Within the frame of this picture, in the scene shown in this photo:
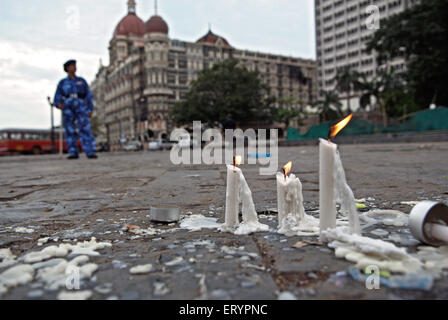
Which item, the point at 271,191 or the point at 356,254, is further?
the point at 271,191

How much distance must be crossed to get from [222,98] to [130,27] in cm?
4044

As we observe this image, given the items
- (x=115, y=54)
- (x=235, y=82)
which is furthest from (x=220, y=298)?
(x=115, y=54)

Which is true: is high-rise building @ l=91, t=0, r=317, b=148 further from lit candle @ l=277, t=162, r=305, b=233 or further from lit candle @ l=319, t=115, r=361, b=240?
lit candle @ l=319, t=115, r=361, b=240

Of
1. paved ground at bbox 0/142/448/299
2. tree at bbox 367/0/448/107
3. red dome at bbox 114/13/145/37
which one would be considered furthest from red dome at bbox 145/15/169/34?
paved ground at bbox 0/142/448/299

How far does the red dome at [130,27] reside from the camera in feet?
225

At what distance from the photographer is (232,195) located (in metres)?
1.27

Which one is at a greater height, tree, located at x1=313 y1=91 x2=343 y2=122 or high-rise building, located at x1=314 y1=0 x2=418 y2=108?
high-rise building, located at x1=314 y1=0 x2=418 y2=108

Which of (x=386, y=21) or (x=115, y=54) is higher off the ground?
(x=115, y=54)

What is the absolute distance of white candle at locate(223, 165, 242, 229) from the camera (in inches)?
49.5

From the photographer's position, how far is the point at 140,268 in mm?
899

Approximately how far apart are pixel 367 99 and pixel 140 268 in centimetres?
5353

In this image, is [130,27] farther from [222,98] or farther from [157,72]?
[222,98]
